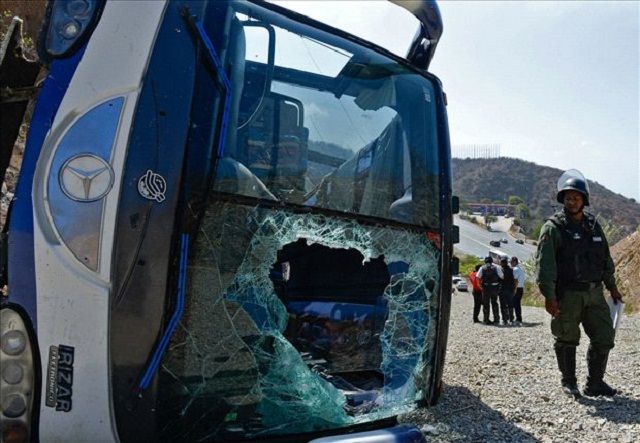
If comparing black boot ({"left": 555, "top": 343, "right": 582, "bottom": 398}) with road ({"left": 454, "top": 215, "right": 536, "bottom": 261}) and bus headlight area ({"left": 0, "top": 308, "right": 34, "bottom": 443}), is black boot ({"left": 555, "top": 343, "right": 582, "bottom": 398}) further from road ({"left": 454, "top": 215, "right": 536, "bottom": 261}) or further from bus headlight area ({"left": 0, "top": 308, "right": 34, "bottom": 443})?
road ({"left": 454, "top": 215, "right": 536, "bottom": 261})

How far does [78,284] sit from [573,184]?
13.3 feet

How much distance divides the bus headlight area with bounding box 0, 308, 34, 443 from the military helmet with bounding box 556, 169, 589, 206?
4202mm

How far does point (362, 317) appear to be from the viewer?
335 centimetres

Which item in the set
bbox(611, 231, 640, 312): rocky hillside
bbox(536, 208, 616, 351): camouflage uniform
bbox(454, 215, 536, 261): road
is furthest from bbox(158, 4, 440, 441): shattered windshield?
bbox(454, 215, 536, 261): road

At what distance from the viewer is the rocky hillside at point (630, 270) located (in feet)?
55.7

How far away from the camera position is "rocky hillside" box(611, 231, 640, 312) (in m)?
17.0

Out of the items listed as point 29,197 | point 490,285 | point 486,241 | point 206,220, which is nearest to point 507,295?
point 490,285

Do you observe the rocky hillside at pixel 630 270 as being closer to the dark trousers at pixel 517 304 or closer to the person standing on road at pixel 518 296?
the person standing on road at pixel 518 296

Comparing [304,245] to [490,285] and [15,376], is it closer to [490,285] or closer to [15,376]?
[15,376]

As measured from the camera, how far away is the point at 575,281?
14.9ft

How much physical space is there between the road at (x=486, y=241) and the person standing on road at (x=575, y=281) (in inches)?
2029

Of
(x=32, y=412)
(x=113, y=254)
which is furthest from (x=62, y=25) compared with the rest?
(x=32, y=412)

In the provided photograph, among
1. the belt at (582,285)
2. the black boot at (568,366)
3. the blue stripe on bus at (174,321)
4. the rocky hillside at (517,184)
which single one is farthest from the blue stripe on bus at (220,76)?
the rocky hillside at (517,184)

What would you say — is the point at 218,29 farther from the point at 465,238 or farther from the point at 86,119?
the point at 465,238
